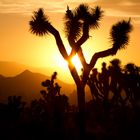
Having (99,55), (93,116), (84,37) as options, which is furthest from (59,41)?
(93,116)

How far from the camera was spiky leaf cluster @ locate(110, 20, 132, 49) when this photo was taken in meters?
18.9

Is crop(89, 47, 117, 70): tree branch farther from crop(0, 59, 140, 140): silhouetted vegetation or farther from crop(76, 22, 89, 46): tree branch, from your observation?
crop(0, 59, 140, 140): silhouetted vegetation

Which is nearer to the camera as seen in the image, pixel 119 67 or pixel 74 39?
pixel 74 39

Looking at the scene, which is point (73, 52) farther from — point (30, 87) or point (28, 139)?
point (30, 87)

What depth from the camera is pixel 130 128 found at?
16172 millimetres

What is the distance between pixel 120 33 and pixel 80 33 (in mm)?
1799

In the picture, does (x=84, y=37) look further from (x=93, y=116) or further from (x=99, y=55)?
(x=93, y=116)

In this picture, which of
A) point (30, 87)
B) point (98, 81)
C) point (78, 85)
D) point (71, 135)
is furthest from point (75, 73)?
point (30, 87)

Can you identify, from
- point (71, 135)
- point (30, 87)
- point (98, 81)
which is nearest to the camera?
point (71, 135)

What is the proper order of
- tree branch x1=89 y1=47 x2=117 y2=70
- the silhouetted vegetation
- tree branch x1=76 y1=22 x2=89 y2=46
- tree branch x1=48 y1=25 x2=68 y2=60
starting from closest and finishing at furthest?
the silhouetted vegetation, tree branch x1=48 y1=25 x2=68 y2=60, tree branch x1=89 y1=47 x2=117 y2=70, tree branch x1=76 y1=22 x2=89 y2=46

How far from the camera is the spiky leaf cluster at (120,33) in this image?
1889cm

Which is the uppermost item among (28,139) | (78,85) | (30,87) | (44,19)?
(30,87)

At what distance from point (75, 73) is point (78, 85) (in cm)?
52

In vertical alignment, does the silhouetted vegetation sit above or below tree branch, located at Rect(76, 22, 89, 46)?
below
